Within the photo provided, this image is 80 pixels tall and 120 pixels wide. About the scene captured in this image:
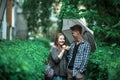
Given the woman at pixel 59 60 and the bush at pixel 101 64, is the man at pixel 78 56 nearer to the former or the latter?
the woman at pixel 59 60

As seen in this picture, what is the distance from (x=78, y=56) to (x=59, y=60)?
58 centimetres

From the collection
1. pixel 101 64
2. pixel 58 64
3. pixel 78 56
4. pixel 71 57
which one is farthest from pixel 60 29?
pixel 78 56

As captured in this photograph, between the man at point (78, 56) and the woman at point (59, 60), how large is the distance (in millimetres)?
214

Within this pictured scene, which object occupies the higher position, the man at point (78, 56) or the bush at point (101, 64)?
the man at point (78, 56)

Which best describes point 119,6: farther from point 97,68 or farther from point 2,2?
point 97,68

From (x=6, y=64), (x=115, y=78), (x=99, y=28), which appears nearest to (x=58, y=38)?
(x=115, y=78)

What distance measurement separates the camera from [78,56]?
9.42 m

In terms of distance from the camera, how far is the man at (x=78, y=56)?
936 cm

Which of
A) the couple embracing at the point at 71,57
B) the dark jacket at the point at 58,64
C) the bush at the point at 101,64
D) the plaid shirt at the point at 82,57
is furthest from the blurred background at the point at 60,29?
the plaid shirt at the point at 82,57

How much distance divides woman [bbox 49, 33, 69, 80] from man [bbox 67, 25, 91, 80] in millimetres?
214

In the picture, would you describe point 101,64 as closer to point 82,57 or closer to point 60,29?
point 82,57

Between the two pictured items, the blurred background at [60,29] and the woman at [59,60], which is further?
the woman at [59,60]

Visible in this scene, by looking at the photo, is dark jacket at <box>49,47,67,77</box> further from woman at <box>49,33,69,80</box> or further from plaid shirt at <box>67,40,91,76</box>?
plaid shirt at <box>67,40,91,76</box>

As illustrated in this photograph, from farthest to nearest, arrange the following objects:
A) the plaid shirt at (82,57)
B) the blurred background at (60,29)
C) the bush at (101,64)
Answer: the bush at (101,64)
the plaid shirt at (82,57)
the blurred background at (60,29)
